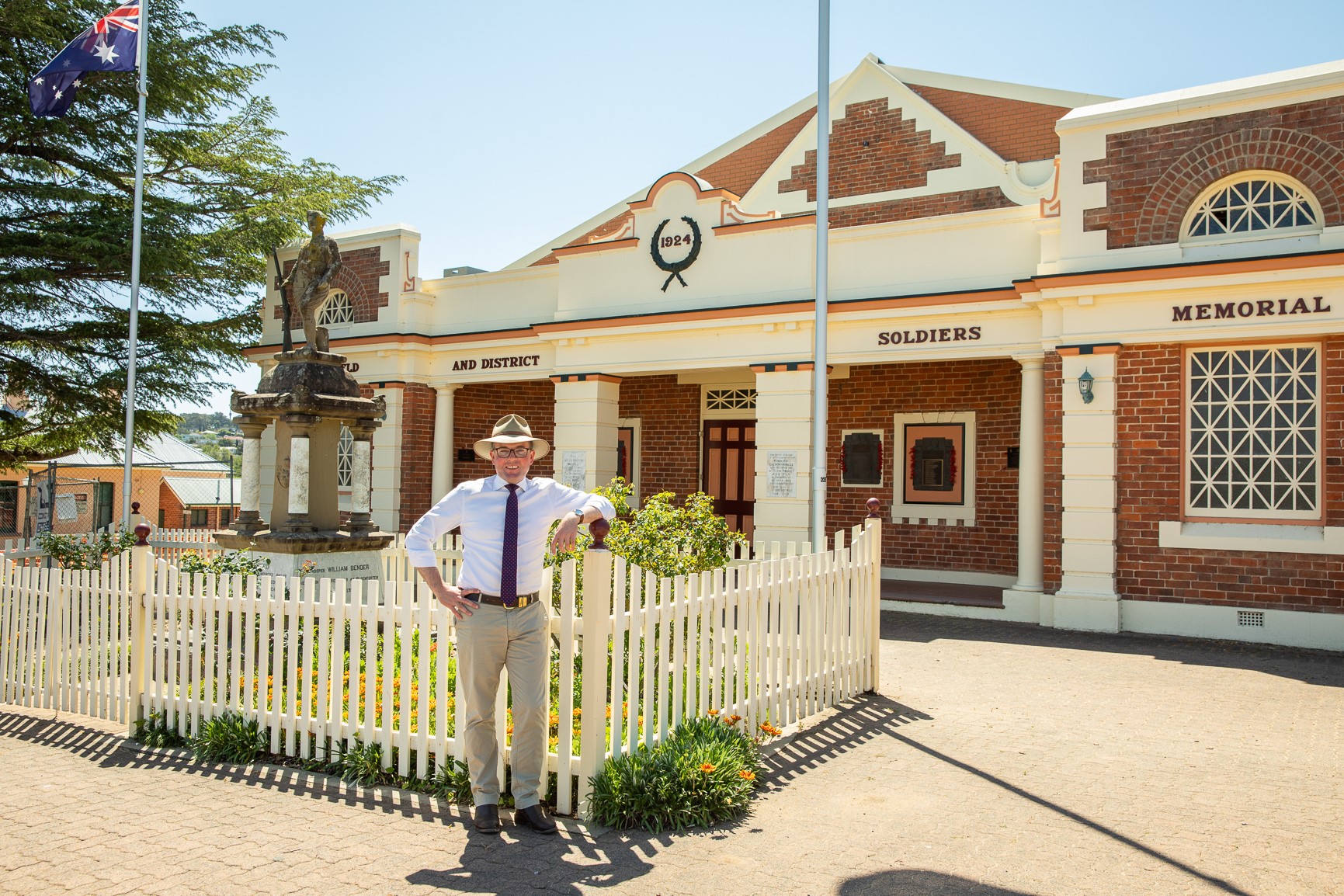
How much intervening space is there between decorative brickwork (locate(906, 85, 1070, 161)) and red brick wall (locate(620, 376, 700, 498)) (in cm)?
604

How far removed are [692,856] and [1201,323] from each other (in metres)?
8.72

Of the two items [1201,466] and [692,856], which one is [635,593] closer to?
[692,856]

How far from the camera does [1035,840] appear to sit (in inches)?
182

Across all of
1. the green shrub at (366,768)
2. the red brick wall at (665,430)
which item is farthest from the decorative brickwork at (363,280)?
the green shrub at (366,768)

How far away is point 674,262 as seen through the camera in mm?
14461

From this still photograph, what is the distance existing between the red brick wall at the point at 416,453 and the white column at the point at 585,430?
3.13 meters

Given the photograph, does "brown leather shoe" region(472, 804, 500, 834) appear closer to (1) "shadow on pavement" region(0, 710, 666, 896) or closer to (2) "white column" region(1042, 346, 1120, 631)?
(1) "shadow on pavement" region(0, 710, 666, 896)

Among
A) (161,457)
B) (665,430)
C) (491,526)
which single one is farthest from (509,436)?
(161,457)

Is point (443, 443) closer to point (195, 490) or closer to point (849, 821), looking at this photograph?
point (849, 821)

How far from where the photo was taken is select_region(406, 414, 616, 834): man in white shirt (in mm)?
4727

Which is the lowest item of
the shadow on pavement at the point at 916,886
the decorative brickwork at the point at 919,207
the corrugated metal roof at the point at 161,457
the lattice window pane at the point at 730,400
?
the shadow on pavement at the point at 916,886

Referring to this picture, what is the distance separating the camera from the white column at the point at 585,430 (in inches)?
→ 590

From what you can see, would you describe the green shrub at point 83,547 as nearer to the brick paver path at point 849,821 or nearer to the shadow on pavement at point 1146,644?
the brick paver path at point 849,821

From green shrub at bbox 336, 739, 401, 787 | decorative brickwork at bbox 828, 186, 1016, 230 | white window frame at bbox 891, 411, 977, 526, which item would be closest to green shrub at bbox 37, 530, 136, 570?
green shrub at bbox 336, 739, 401, 787
